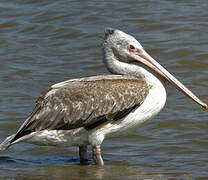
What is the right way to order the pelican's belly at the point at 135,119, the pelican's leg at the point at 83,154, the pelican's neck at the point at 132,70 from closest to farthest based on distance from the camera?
the pelican's belly at the point at 135,119, the pelican's neck at the point at 132,70, the pelican's leg at the point at 83,154

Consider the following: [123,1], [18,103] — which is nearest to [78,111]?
[18,103]

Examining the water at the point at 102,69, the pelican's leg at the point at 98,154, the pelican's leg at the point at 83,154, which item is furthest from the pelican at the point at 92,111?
the water at the point at 102,69

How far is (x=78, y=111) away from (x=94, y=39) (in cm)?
634

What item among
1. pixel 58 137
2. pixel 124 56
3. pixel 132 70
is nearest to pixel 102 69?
pixel 124 56

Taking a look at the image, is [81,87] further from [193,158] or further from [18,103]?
[18,103]

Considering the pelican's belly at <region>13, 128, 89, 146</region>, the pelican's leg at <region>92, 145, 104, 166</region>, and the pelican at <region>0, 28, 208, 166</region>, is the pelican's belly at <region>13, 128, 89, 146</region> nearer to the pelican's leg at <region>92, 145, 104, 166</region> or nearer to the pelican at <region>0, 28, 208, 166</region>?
the pelican at <region>0, 28, 208, 166</region>

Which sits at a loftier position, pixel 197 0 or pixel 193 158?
pixel 197 0

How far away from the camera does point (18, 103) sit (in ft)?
37.1

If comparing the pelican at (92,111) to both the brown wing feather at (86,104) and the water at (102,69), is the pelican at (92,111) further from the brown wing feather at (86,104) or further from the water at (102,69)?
the water at (102,69)

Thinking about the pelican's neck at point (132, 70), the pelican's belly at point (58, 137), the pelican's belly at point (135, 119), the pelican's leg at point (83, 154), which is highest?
the pelican's neck at point (132, 70)

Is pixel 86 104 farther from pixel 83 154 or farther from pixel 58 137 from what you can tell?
pixel 83 154

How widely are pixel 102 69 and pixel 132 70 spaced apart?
163 inches

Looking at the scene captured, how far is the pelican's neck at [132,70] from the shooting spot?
8.76 metres

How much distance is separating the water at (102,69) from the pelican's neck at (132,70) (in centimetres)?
109
